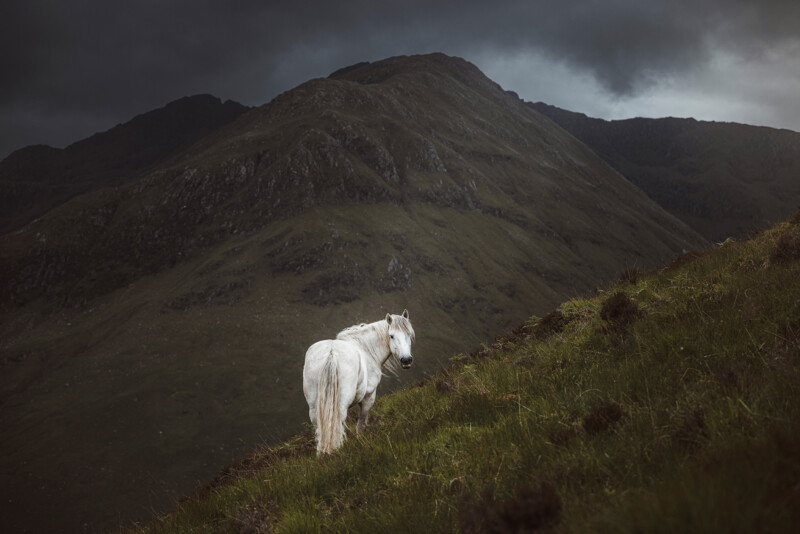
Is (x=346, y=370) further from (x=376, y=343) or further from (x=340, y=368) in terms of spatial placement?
(x=376, y=343)

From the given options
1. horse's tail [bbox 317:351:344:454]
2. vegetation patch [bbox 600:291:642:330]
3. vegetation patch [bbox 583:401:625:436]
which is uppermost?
vegetation patch [bbox 600:291:642:330]

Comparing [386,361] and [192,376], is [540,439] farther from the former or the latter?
[192,376]

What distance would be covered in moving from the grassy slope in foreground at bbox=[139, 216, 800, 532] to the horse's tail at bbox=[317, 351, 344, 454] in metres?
1.86

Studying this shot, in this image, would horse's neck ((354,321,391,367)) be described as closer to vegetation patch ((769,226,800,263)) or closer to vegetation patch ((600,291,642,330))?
vegetation patch ((600,291,642,330))

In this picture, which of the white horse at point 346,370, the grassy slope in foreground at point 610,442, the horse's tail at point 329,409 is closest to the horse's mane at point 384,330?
the white horse at point 346,370

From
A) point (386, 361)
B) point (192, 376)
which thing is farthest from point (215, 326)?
point (386, 361)

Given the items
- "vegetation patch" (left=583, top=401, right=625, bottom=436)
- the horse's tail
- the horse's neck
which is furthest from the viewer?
the horse's neck

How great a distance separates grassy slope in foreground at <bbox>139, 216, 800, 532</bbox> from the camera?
96.7 inches

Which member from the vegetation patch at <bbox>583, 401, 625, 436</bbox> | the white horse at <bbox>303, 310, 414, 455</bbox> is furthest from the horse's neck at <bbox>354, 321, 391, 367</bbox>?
the vegetation patch at <bbox>583, 401, 625, 436</bbox>

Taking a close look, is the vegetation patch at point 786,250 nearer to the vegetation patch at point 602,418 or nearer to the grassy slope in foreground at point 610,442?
the grassy slope in foreground at point 610,442

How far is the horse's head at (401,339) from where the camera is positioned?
460 inches

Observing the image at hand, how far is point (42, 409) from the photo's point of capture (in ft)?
496

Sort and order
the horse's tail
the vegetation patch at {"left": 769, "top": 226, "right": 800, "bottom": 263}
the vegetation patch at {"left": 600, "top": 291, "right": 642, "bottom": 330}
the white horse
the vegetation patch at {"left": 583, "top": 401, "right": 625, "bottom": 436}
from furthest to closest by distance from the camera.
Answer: the white horse
the horse's tail
the vegetation patch at {"left": 769, "top": 226, "right": 800, "bottom": 263}
the vegetation patch at {"left": 600, "top": 291, "right": 642, "bottom": 330}
the vegetation patch at {"left": 583, "top": 401, "right": 625, "bottom": 436}

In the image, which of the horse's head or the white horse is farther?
the horse's head
